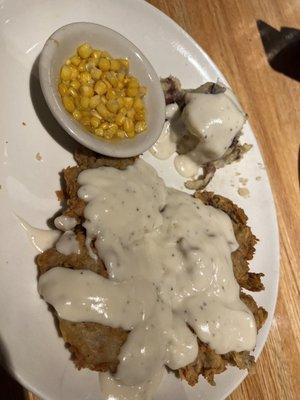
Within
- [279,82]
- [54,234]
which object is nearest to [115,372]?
[54,234]

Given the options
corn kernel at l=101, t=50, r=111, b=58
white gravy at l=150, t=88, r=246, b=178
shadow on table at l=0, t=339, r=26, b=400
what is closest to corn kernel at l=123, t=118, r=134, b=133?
white gravy at l=150, t=88, r=246, b=178

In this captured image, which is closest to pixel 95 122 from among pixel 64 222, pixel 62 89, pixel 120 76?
pixel 62 89

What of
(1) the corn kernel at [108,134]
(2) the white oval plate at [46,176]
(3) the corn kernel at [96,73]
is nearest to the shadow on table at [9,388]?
(2) the white oval plate at [46,176]

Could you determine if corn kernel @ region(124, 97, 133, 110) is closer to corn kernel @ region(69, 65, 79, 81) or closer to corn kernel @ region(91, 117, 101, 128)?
corn kernel @ region(91, 117, 101, 128)

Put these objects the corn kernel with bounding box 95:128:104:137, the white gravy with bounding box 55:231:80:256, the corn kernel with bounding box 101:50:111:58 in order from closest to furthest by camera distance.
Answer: the white gravy with bounding box 55:231:80:256 → the corn kernel with bounding box 95:128:104:137 → the corn kernel with bounding box 101:50:111:58

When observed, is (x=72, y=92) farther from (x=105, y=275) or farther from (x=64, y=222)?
(x=105, y=275)

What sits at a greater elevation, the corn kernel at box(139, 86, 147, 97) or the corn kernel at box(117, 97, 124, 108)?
the corn kernel at box(117, 97, 124, 108)

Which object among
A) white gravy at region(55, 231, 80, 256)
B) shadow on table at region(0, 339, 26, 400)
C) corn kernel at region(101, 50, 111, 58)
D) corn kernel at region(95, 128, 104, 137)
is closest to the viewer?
shadow on table at region(0, 339, 26, 400)
